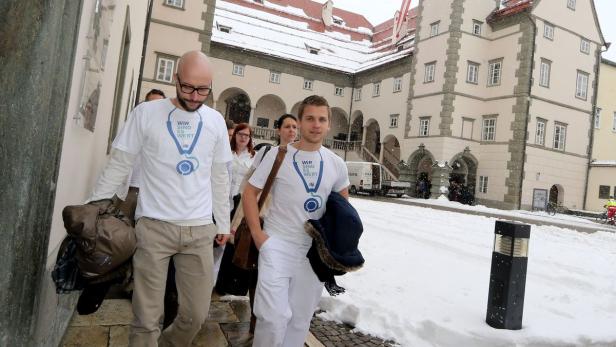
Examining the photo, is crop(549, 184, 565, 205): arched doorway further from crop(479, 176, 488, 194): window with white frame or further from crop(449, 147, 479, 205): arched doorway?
crop(449, 147, 479, 205): arched doorway

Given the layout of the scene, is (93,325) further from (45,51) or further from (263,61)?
(263,61)

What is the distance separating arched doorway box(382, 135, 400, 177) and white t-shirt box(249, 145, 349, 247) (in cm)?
2961

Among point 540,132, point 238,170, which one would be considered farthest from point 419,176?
point 238,170

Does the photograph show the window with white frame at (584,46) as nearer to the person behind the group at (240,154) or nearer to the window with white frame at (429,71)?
the window with white frame at (429,71)

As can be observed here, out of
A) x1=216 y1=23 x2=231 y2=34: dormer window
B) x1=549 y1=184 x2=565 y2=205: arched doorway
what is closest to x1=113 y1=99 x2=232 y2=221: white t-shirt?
x1=549 y1=184 x2=565 y2=205: arched doorway

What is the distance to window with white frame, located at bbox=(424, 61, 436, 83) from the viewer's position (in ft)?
88.8

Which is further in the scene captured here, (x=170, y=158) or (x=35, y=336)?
(x=170, y=158)

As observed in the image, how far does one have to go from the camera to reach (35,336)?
212 cm

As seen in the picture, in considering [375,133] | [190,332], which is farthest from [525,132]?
[190,332]

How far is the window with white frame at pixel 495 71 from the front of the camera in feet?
85.4

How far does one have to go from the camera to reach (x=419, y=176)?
94.8ft

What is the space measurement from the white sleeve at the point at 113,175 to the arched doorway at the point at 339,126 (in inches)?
1355

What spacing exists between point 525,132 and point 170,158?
25.7m

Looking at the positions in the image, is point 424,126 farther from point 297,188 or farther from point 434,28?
point 297,188
